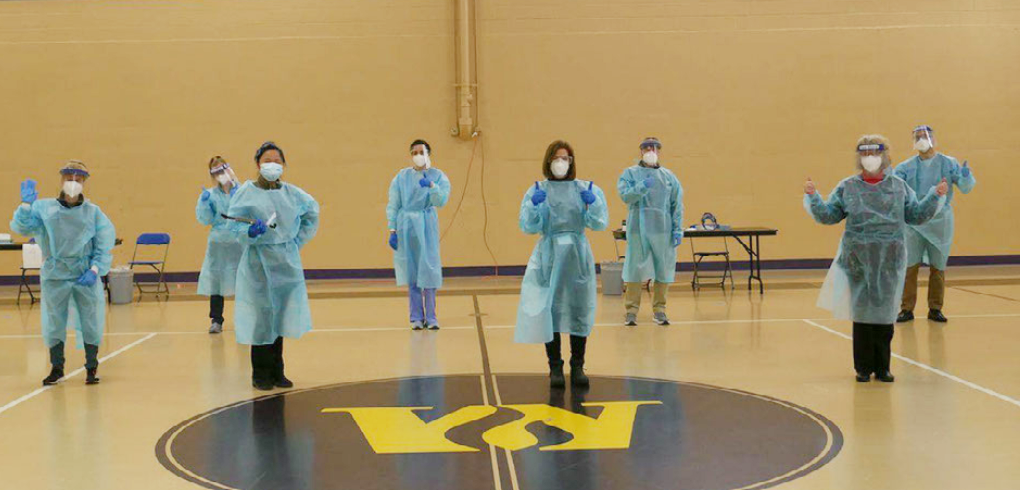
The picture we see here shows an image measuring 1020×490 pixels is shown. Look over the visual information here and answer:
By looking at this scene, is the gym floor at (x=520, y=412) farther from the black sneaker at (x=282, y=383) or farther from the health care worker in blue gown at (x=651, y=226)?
the health care worker in blue gown at (x=651, y=226)

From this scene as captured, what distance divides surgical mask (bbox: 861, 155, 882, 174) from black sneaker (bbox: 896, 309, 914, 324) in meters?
3.23

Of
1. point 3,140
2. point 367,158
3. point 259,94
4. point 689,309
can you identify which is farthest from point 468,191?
point 3,140

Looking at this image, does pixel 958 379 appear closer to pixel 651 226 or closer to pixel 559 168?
pixel 559 168

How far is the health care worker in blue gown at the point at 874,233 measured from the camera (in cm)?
604

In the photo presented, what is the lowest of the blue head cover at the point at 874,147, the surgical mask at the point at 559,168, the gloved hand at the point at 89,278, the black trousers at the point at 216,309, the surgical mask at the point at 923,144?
the black trousers at the point at 216,309

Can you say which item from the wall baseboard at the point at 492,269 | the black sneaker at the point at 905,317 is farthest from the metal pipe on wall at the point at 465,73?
the black sneaker at the point at 905,317

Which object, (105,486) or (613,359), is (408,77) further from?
(105,486)

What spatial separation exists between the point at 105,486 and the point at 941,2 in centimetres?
1343

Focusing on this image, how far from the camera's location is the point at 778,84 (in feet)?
45.4

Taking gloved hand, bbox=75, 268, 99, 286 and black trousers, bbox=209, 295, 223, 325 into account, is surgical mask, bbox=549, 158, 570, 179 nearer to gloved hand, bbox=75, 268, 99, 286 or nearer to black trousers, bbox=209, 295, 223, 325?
gloved hand, bbox=75, 268, 99, 286

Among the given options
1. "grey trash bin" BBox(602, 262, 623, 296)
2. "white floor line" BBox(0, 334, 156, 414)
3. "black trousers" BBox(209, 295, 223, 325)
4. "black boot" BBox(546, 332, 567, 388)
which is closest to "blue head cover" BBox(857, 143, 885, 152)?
"black boot" BBox(546, 332, 567, 388)

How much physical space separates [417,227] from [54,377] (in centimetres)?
342

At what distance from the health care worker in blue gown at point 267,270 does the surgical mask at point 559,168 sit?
172cm

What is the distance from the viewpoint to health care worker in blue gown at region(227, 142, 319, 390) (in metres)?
6.08
